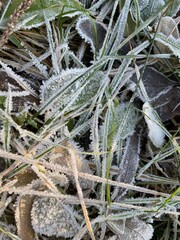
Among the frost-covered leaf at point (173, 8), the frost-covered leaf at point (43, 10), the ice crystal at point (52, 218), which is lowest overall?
the ice crystal at point (52, 218)

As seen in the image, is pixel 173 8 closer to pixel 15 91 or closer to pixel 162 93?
pixel 162 93

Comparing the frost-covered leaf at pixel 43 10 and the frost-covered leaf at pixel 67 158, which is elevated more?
the frost-covered leaf at pixel 43 10

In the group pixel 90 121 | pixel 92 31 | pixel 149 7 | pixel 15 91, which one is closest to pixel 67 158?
pixel 90 121

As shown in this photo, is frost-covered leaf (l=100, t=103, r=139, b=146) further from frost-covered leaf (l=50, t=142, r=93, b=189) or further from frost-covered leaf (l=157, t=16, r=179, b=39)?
frost-covered leaf (l=157, t=16, r=179, b=39)

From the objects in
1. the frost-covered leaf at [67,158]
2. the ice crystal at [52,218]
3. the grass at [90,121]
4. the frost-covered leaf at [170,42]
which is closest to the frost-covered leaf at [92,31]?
the grass at [90,121]

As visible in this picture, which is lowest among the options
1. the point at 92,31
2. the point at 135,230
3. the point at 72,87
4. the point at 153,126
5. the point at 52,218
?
the point at 135,230

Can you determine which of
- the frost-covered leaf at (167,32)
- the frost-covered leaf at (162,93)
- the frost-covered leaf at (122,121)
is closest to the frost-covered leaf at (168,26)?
the frost-covered leaf at (167,32)

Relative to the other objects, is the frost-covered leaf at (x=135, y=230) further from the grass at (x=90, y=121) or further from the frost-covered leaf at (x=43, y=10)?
the frost-covered leaf at (x=43, y=10)

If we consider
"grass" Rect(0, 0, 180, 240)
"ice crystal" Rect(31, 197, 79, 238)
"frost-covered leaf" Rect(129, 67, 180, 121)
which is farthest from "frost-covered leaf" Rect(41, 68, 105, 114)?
"ice crystal" Rect(31, 197, 79, 238)
